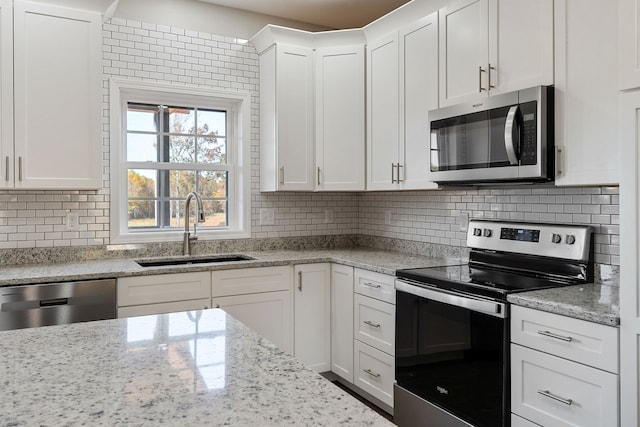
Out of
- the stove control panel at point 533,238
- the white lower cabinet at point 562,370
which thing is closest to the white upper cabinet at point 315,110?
the stove control panel at point 533,238

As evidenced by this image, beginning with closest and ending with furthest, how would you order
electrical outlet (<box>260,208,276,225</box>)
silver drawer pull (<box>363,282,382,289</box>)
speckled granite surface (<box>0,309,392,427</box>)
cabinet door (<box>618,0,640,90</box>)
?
1. speckled granite surface (<box>0,309,392,427</box>)
2. cabinet door (<box>618,0,640,90</box>)
3. silver drawer pull (<box>363,282,382,289</box>)
4. electrical outlet (<box>260,208,276,225</box>)

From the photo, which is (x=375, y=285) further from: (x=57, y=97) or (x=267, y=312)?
(x=57, y=97)

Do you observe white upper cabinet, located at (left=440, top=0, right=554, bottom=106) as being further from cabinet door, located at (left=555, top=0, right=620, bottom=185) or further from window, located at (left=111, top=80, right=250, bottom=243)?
window, located at (left=111, top=80, right=250, bottom=243)

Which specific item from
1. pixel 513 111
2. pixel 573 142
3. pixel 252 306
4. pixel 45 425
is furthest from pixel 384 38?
pixel 45 425

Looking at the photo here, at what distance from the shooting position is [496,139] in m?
2.46

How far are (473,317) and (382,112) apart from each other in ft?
5.34

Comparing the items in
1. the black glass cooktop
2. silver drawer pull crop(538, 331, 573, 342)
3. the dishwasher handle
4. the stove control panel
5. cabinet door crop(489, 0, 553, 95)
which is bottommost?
the dishwasher handle

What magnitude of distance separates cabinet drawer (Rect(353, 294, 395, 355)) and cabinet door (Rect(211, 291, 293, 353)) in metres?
0.45

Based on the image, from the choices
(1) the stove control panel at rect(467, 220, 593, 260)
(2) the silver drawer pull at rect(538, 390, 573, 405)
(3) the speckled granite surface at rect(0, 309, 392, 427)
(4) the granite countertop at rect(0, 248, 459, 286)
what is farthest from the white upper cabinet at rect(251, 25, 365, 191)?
(3) the speckled granite surface at rect(0, 309, 392, 427)

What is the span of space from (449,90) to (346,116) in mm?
938

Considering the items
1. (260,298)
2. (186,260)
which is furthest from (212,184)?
(260,298)

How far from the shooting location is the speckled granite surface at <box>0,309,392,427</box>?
0.89 metres

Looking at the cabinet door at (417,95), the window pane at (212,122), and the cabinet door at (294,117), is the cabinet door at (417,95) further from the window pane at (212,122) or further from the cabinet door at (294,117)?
the window pane at (212,122)

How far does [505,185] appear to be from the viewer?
2.62 meters
